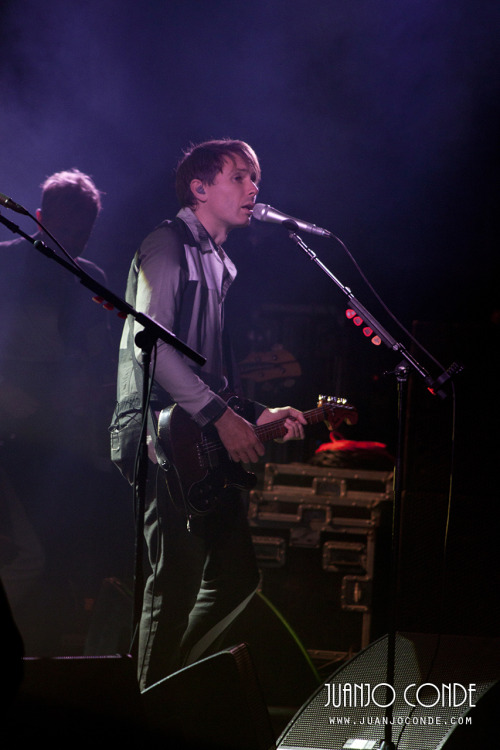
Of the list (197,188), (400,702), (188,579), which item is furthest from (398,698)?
(197,188)

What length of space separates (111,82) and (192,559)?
249 cm

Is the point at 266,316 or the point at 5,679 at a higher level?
the point at 266,316

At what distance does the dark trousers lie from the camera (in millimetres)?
2879

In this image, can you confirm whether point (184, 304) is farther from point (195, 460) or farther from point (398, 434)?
point (398, 434)

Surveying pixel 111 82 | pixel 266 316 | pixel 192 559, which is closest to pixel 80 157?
pixel 111 82

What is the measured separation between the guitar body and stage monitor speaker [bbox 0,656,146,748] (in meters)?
1.38

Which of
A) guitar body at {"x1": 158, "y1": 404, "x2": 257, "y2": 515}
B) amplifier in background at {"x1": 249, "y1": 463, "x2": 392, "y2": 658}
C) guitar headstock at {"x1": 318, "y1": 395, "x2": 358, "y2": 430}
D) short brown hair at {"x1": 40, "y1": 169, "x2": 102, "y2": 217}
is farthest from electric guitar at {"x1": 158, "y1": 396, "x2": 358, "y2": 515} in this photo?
short brown hair at {"x1": 40, "y1": 169, "x2": 102, "y2": 217}

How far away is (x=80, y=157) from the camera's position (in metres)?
3.51

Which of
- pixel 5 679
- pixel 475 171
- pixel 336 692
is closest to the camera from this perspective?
pixel 5 679

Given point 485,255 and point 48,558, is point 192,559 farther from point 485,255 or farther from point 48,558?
point 485,255

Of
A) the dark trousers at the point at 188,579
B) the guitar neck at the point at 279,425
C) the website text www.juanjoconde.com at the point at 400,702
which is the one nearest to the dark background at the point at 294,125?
the guitar neck at the point at 279,425

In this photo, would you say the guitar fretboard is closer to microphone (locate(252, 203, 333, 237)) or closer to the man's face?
microphone (locate(252, 203, 333, 237))

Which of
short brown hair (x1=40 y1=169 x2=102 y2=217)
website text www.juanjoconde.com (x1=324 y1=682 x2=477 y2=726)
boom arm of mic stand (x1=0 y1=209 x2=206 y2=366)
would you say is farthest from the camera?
short brown hair (x1=40 y1=169 x2=102 y2=217)

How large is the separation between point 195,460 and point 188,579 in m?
0.53
